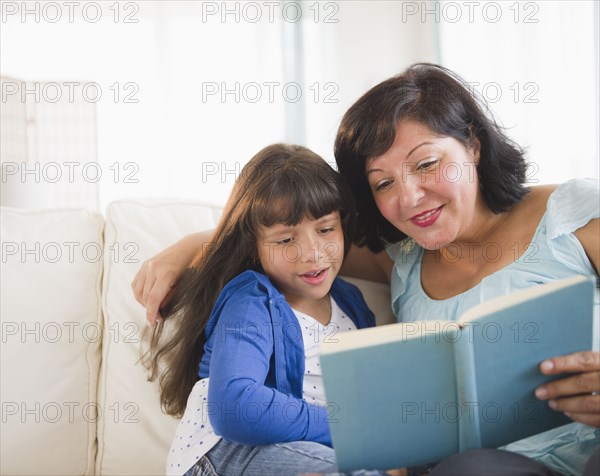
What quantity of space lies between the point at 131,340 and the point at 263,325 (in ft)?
1.53

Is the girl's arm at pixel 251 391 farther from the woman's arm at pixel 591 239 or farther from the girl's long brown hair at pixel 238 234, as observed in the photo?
the woman's arm at pixel 591 239

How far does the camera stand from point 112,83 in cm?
409

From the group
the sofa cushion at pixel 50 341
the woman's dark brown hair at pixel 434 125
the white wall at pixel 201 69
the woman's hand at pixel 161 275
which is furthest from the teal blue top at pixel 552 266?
the white wall at pixel 201 69

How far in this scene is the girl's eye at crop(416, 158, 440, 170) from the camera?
53.2 inches

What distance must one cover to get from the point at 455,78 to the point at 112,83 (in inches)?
120

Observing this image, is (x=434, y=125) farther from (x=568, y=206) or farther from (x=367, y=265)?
(x=367, y=265)

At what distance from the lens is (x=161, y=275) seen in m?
1.46

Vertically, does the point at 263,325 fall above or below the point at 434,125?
below

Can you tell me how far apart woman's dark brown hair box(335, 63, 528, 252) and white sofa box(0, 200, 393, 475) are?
0.40 m

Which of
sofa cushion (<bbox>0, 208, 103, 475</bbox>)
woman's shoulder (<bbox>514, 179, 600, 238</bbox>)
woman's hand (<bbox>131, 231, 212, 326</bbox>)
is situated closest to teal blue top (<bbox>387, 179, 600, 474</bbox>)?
woman's shoulder (<bbox>514, 179, 600, 238</bbox>)

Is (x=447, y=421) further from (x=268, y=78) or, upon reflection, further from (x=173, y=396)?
(x=268, y=78)

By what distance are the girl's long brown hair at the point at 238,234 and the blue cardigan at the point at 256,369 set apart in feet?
0.28

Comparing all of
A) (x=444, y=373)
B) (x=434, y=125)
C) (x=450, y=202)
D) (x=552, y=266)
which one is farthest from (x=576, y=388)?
(x=434, y=125)

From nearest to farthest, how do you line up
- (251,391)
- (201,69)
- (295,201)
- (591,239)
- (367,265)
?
1. (251,391)
2. (591,239)
3. (295,201)
4. (367,265)
5. (201,69)
